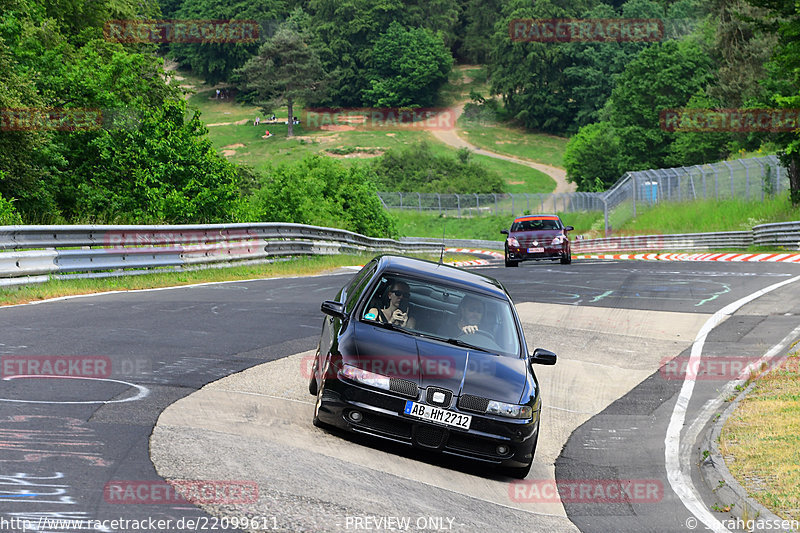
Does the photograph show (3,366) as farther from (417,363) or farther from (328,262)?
(328,262)

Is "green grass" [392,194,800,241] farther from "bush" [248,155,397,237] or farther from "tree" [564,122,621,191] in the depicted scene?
"tree" [564,122,621,191]

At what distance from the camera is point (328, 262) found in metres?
29.8

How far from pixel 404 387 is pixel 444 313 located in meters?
1.41

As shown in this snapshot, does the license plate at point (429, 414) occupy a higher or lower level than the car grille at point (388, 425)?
higher

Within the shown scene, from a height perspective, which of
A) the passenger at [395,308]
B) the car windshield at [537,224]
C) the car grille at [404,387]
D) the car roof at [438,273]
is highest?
the car roof at [438,273]

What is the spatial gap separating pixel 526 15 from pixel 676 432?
144 meters

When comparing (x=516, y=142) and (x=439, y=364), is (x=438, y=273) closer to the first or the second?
(x=439, y=364)

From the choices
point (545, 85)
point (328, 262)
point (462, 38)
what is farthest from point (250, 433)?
point (462, 38)

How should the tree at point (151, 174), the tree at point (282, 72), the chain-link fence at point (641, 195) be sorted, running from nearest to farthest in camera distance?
the tree at point (151, 174), the chain-link fence at point (641, 195), the tree at point (282, 72)

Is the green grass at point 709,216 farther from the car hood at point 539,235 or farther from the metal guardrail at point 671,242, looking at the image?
the car hood at point 539,235

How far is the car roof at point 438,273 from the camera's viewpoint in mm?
9148

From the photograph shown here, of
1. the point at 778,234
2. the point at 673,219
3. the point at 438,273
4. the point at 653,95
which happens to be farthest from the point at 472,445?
the point at 653,95

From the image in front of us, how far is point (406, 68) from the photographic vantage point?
5989 inches

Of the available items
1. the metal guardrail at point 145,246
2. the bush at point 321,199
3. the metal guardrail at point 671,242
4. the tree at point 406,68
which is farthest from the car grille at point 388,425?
the tree at point 406,68
